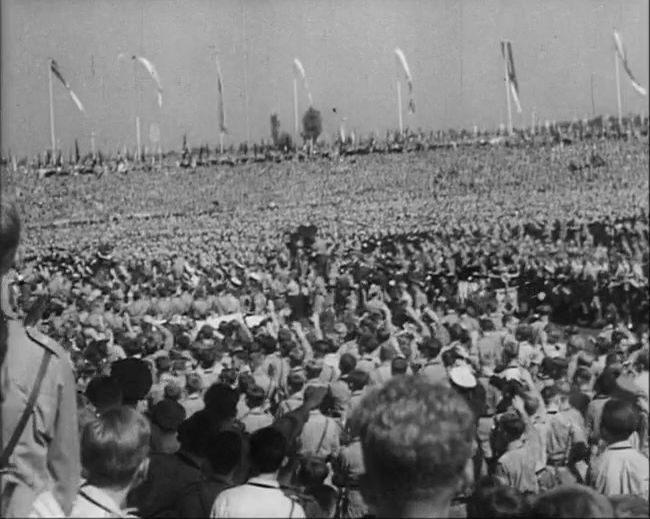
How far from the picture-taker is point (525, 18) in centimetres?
534

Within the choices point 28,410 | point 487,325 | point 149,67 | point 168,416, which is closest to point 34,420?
point 28,410

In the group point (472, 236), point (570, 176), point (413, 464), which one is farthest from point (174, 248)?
point (413, 464)

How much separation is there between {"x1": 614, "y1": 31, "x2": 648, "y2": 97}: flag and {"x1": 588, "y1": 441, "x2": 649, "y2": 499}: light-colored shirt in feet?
4.65

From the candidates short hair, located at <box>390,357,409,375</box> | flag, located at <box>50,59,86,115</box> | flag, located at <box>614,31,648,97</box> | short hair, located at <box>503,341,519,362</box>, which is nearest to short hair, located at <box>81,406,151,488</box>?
flag, located at <box>614,31,648,97</box>

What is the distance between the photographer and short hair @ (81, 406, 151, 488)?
10.2 feet

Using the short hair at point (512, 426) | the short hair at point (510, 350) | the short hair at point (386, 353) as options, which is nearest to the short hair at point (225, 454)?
the short hair at point (512, 426)

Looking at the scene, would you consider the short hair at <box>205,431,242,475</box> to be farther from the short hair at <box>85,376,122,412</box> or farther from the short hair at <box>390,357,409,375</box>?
the short hair at <box>390,357,409,375</box>

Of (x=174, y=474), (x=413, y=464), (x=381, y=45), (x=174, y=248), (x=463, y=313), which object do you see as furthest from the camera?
(x=174, y=248)

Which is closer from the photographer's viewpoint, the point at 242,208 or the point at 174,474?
the point at 174,474

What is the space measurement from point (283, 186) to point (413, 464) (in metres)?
5.23

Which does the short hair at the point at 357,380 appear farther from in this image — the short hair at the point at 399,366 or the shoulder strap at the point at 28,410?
the shoulder strap at the point at 28,410

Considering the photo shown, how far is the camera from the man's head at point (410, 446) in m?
2.38

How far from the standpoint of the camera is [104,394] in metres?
5.00

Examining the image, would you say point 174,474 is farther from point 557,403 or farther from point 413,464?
point 557,403
